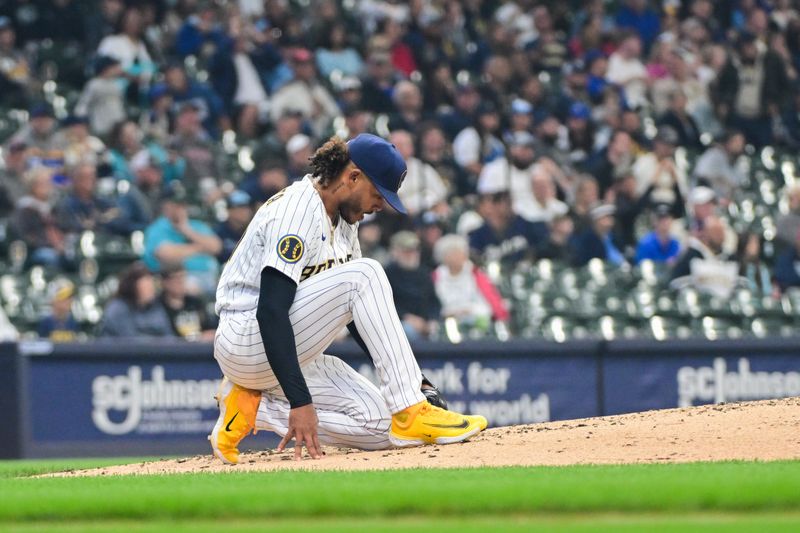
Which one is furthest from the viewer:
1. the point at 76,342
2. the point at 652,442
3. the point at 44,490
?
the point at 76,342

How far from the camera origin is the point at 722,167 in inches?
613

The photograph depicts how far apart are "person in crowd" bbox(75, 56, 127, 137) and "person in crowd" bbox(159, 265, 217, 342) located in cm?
233

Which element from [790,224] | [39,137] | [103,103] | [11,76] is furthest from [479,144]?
[11,76]

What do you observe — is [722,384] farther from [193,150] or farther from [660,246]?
[193,150]

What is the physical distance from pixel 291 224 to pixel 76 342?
516 cm

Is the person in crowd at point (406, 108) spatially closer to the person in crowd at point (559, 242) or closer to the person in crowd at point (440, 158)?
the person in crowd at point (440, 158)

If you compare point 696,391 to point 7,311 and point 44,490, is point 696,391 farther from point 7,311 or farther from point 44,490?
point 44,490

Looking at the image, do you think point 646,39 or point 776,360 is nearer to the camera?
point 776,360

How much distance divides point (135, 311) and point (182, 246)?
0.96m

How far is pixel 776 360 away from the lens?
11969 millimetres

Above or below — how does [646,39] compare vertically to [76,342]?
above

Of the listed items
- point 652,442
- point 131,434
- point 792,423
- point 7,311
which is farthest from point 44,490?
point 7,311

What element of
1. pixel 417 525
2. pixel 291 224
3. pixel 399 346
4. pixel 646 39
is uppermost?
pixel 646 39

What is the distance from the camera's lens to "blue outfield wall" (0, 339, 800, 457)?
34.7 ft
